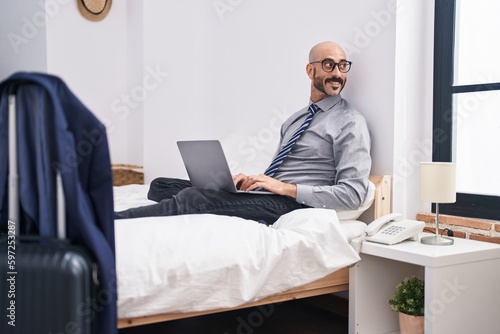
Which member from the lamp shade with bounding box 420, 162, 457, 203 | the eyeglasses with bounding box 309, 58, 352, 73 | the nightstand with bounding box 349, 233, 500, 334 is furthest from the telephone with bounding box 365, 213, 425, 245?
the eyeglasses with bounding box 309, 58, 352, 73

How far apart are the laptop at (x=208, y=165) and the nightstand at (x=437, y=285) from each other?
51 centimetres

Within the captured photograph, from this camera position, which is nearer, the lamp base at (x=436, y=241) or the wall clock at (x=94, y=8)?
the lamp base at (x=436, y=241)

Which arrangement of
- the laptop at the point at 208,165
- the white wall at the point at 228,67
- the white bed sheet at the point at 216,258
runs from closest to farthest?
the white bed sheet at the point at 216,258, the laptop at the point at 208,165, the white wall at the point at 228,67

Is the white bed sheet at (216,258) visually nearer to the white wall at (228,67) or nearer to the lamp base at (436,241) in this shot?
the lamp base at (436,241)

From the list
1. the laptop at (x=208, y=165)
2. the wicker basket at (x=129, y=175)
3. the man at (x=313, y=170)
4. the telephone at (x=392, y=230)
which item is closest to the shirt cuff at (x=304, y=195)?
the man at (x=313, y=170)

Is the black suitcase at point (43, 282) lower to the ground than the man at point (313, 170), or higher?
lower

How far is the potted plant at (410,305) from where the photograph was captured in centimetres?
193

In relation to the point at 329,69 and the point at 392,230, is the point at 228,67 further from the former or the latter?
the point at 392,230

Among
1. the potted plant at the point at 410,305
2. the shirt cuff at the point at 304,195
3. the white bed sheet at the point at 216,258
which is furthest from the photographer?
the shirt cuff at the point at 304,195

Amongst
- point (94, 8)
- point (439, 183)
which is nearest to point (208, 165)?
point (439, 183)

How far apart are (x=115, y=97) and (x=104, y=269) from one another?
3.17 meters

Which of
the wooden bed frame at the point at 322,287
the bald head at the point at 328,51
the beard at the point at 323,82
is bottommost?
the wooden bed frame at the point at 322,287

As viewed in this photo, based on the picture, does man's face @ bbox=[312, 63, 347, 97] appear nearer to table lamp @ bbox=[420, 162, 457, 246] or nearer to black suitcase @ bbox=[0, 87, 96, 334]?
table lamp @ bbox=[420, 162, 457, 246]

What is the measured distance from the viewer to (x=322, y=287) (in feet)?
6.53
